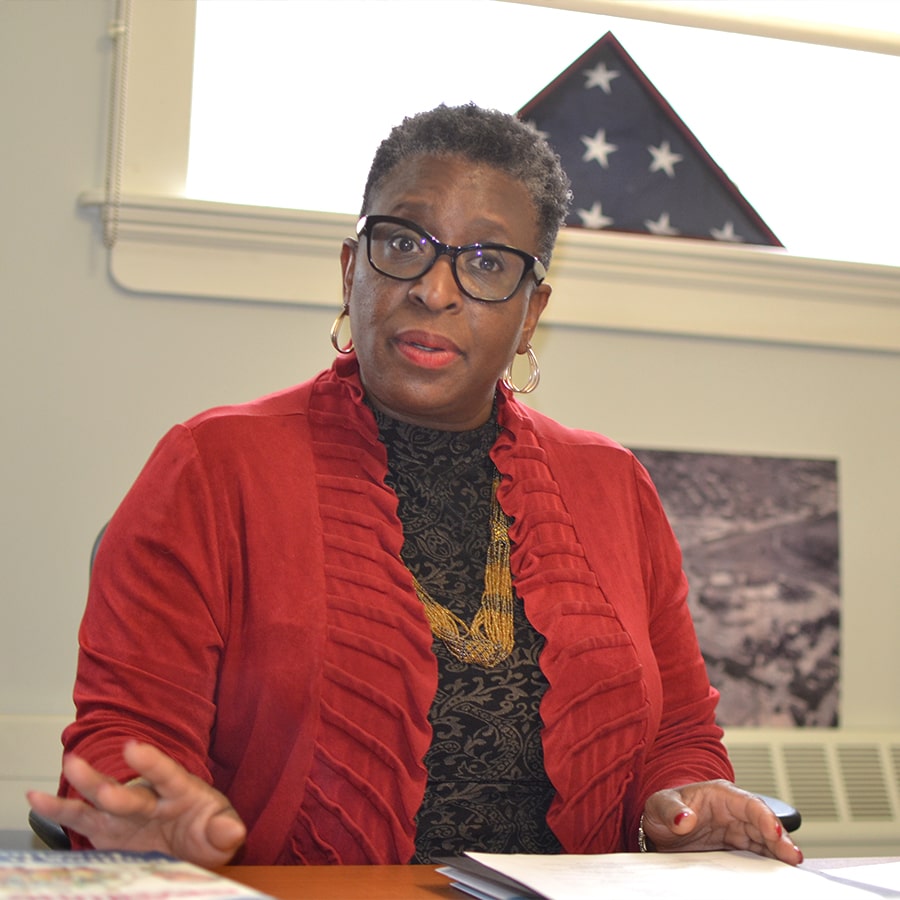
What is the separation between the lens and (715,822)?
3.79 feet

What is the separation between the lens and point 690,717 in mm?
1433

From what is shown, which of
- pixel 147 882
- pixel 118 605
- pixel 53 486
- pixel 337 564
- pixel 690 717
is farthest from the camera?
pixel 53 486

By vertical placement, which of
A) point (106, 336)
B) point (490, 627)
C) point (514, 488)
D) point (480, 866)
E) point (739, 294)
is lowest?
point (480, 866)

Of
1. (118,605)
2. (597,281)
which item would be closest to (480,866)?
(118,605)

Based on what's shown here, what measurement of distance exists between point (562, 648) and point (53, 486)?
1.38 meters

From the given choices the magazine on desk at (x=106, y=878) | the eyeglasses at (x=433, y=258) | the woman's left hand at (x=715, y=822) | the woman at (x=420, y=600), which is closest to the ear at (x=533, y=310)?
the woman at (x=420, y=600)

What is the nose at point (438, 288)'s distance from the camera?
133 centimetres

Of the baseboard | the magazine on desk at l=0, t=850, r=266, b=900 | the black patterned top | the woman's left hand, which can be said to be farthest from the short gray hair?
the baseboard

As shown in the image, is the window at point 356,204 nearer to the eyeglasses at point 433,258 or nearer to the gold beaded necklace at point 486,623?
the eyeglasses at point 433,258

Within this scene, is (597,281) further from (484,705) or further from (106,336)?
(484,705)

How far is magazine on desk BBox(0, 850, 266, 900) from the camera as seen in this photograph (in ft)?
2.20

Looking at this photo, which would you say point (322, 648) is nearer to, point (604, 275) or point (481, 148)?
point (481, 148)

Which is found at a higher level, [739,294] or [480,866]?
[739,294]

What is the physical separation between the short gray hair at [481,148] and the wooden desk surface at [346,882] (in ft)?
2.66
